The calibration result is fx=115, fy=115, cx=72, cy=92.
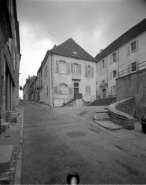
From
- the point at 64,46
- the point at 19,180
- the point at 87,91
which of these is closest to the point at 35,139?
the point at 19,180

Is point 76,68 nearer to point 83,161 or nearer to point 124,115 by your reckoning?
point 124,115

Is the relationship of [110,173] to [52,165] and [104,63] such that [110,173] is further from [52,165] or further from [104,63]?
[104,63]

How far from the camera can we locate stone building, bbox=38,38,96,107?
19266mm

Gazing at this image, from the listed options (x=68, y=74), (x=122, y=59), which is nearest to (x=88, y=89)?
(x=68, y=74)

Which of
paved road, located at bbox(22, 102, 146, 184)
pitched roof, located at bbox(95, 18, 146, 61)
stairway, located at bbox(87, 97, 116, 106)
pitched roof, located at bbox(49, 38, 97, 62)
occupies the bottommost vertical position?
paved road, located at bbox(22, 102, 146, 184)

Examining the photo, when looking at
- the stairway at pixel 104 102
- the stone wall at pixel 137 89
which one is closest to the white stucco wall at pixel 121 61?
the stairway at pixel 104 102

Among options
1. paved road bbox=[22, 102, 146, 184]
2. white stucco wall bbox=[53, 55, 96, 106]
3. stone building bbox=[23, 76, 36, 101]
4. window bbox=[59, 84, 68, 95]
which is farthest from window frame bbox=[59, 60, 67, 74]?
stone building bbox=[23, 76, 36, 101]

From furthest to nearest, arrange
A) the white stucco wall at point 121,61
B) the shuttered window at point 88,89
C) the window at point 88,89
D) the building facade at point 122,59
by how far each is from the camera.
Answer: the window at point 88,89, the shuttered window at point 88,89, the building facade at point 122,59, the white stucco wall at point 121,61

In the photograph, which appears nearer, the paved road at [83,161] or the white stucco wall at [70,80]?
the paved road at [83,161]

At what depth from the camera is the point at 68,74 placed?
66.6 ft

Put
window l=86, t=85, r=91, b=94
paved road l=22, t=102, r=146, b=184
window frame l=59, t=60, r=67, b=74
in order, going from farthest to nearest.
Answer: window l=86, t=85, r=91, b=94 < window frame l=59, t=60, r=67, b=74 < paved road l=22, t=102, r=146, b=184

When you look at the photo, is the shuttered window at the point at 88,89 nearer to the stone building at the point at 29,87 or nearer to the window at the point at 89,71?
the window at the point at 89,71

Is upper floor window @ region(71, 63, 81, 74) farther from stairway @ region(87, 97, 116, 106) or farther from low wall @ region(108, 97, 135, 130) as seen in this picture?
low wall @ region(108, 97, 135, 130)

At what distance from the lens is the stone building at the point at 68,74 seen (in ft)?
63.2
